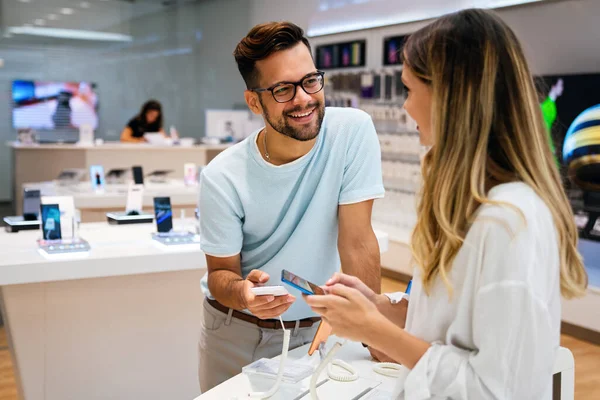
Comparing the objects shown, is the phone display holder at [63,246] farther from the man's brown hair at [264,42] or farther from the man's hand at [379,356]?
the man's hand at [379,356]

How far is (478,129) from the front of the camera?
1.08 metres

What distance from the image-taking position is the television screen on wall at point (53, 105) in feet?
33.5

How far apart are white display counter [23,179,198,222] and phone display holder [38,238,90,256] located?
215 centimetres

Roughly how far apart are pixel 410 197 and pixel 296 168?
16.4 feet

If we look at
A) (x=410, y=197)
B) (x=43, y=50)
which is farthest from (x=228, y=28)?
(x=410, y=197)

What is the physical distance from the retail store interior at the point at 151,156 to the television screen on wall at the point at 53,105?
0.02 m

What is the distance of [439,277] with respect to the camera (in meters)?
1.11

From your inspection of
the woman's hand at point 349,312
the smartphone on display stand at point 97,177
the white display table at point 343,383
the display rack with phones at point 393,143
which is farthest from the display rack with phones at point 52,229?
the display rack with phones at point 393,143

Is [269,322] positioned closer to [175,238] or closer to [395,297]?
[395,297]

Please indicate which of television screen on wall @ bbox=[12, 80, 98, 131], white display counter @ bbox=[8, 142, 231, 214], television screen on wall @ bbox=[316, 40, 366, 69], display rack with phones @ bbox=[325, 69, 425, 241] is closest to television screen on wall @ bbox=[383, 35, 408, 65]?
display rack with phones @ bbox=[325, 69, 425, 241]

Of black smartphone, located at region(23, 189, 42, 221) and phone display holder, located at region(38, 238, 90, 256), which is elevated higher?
black smartphone, located at region(23, 189, 42, 221)

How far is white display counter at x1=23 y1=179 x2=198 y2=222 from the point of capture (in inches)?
203

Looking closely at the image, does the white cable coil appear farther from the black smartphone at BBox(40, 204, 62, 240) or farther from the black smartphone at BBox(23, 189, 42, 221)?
the black smartphone at BBox(23, 189, 42, 221)

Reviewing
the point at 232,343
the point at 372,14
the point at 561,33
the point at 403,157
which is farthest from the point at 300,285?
the point at 372,14
